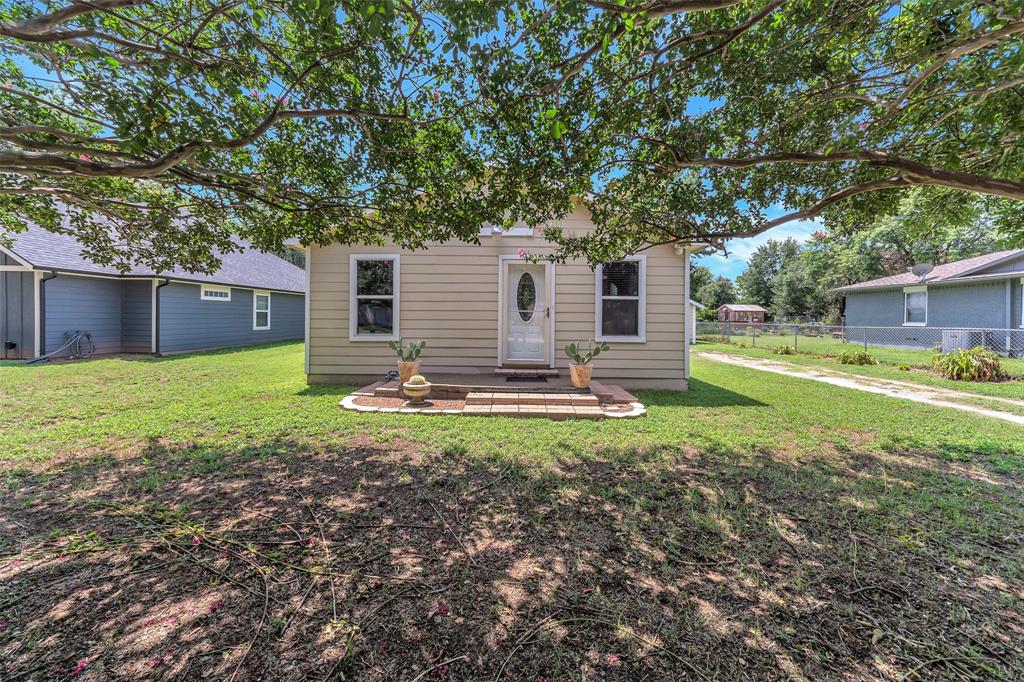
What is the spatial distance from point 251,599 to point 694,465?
11.9ft

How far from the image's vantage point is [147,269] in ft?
39.1

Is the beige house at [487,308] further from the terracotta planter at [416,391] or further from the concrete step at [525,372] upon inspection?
the terracotta planter at [416,391]

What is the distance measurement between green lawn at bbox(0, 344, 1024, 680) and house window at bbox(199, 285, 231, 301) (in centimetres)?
1007

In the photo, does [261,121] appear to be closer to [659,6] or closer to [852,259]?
[659,6]

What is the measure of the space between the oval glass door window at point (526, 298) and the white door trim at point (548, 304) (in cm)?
28

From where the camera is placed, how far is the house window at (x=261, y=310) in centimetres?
1616

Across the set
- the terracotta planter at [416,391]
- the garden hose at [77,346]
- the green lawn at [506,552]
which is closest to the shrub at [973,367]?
the green lawn at [506,552]

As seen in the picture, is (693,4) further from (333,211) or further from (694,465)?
(333,211)

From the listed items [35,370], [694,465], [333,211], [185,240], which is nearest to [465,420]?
[694,465]

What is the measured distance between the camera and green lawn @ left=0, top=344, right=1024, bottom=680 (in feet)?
5.62

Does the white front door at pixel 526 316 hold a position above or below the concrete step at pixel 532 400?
above

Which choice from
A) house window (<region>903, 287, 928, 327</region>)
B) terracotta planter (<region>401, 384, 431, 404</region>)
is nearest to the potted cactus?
terracotta planter (<region>401, 384, 431, 404</region>)

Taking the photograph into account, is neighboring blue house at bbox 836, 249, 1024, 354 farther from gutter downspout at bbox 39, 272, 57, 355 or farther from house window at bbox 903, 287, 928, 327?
gutter downspout at bbox 39, 272, 57, 355

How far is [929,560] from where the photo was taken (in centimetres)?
241
